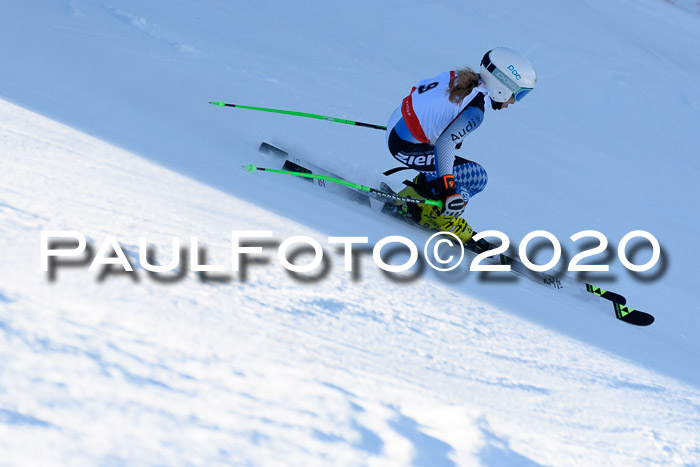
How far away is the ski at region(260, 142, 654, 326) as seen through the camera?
3.84 m

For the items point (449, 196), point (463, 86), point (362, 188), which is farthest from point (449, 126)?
point (362, 188)

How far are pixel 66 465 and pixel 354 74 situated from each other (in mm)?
5333

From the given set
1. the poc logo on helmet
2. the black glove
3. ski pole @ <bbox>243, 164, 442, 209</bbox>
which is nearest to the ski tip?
the black glove

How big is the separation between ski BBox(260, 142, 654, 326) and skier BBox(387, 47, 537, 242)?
7.8 inches

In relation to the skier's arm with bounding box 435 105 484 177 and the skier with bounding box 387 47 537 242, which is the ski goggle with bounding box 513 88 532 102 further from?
the skier's arm with bounding box 435 105 484 177

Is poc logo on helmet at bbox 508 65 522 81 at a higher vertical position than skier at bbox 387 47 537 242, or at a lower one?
higher

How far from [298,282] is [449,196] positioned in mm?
1689

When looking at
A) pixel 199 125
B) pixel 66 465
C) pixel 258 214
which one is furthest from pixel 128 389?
pixel 199 125

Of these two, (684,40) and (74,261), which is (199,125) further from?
(684,40)

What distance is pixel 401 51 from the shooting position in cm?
686

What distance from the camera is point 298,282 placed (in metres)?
2.42

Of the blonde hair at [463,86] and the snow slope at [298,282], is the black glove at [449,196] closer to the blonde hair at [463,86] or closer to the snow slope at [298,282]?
the snow slope at [298,282]

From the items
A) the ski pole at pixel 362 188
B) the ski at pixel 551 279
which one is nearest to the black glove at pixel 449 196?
the ski pole at pixel 362 188

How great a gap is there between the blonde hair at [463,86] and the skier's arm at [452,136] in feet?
0.28
